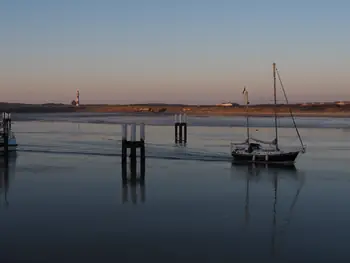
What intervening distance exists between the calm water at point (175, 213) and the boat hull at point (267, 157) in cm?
103

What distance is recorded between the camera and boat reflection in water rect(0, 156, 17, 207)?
17.5m

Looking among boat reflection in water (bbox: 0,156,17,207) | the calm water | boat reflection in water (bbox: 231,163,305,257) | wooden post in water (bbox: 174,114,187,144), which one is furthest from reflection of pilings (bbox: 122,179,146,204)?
wooden post in water (bbox: 174,114,187,144)

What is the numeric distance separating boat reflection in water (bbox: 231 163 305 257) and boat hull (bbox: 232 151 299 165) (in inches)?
20.5

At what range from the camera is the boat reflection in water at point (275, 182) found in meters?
13.4

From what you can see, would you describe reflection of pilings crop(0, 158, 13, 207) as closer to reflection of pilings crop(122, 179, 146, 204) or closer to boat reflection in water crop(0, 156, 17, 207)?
boat reflection in water crop(0, 156, 17, 207)

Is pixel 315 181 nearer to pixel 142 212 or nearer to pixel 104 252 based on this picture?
pixel 142 212

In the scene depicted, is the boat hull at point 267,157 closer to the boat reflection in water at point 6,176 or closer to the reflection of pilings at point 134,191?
the reflection of pilings at point 134,191

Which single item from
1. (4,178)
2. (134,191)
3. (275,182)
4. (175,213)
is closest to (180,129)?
(275,182)

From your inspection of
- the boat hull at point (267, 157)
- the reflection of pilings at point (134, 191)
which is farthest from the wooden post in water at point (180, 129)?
the reflection of pilings at point (134, 191)

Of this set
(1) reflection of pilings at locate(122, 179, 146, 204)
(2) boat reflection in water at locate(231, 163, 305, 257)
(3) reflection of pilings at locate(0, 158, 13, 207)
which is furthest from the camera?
(3) reflection of pilings at locate(0, 158, 13, 207)

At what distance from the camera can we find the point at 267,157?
94.1 ft

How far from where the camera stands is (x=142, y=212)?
15.5 metres

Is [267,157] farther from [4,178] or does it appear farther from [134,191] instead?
[4,178]

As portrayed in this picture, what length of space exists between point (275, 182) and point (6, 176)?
11781 mm
